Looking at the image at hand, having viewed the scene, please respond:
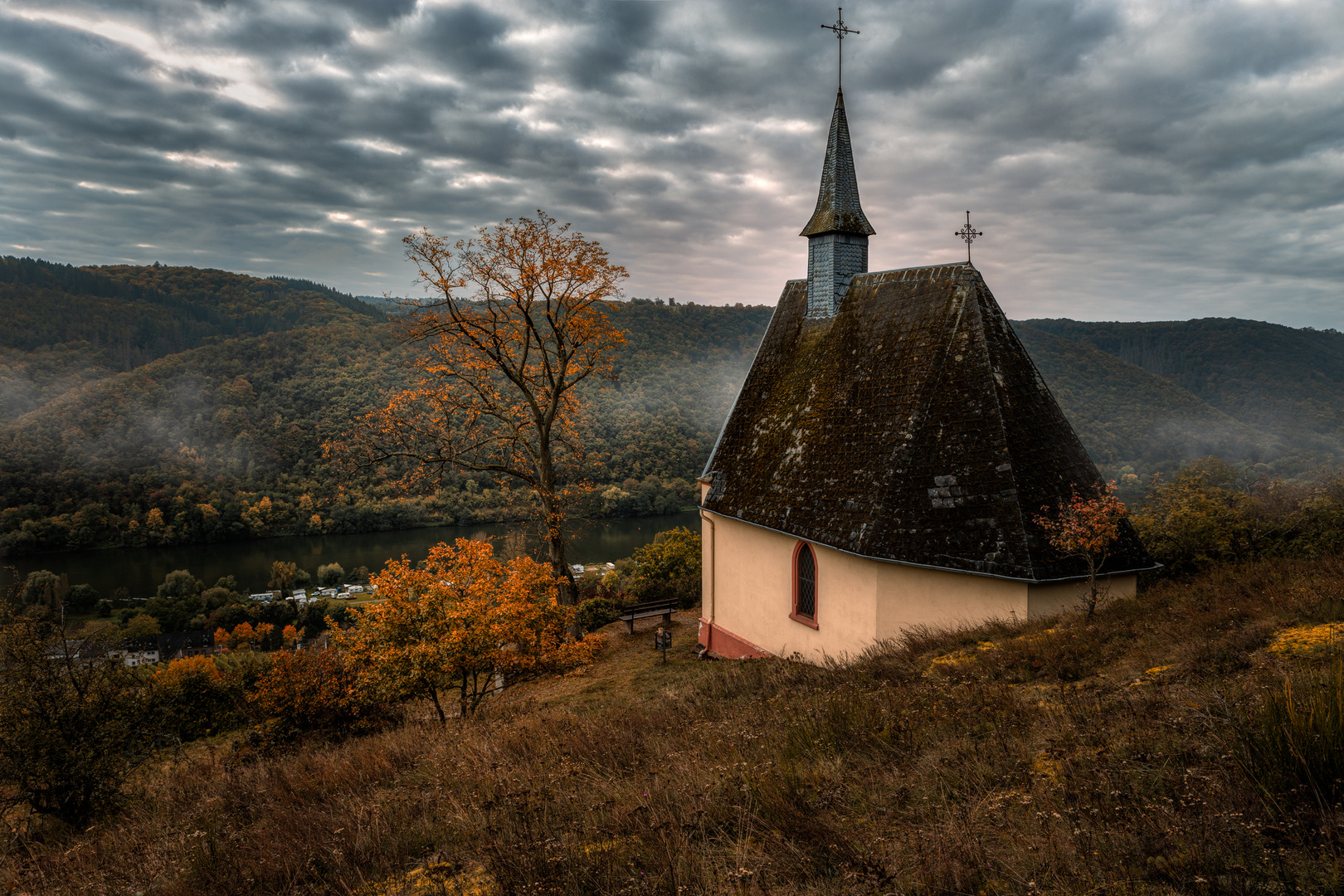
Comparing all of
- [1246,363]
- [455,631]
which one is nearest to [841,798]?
[455,631]

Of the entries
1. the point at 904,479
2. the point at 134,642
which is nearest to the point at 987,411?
the point at 904,479

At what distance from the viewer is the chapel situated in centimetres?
988

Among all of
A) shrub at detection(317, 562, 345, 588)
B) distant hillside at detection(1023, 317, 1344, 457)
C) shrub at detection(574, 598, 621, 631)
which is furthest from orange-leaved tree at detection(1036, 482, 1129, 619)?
distant hillside at detection(1023, 317, 1344, 457)

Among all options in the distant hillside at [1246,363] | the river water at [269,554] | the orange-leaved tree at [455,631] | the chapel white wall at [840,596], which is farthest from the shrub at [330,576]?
the distant hillside at [1246,363]

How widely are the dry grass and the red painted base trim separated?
6.90 m

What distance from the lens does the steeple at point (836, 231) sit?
14.7 m

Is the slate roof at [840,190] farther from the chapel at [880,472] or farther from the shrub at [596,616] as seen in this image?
the shrub at [596,616]

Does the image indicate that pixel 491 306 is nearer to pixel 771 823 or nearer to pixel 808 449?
pixel 808 449

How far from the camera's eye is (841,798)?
359 centimetres

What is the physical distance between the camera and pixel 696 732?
18.5ft

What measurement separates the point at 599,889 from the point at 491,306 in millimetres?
15264

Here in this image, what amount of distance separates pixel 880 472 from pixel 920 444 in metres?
0.85

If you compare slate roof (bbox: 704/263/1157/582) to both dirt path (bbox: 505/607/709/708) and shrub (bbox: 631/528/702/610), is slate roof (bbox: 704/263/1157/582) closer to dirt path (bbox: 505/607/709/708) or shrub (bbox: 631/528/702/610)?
dirt path (bbox: 505/607/709/708)

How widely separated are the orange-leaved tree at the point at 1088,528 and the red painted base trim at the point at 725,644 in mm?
6423
